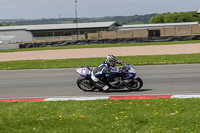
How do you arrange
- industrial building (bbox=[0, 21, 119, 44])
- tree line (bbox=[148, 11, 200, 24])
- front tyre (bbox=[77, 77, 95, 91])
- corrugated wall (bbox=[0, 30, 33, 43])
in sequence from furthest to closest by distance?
tree line (bbox=[148, 11, 200, 24]) → corrugated wall (bbox=[0, 30, 33, 43]) → industrial building (bbox=[0, 21, 119, 44]) → front tyre (bbox=[77, 77, 95, 91])

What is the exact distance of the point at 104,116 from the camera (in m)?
8.16

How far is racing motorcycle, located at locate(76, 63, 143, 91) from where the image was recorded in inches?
452

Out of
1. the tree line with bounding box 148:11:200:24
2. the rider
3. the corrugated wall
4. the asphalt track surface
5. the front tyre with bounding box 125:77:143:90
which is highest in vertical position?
the tree line with bounding box 148:11:200:24

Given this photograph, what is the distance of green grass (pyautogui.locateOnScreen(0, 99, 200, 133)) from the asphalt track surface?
198 centimetres

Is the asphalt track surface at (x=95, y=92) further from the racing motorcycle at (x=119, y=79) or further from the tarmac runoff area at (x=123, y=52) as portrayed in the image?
the tarmac runoff area at (x=123, y=52)

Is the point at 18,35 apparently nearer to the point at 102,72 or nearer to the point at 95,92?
the point at 95,92

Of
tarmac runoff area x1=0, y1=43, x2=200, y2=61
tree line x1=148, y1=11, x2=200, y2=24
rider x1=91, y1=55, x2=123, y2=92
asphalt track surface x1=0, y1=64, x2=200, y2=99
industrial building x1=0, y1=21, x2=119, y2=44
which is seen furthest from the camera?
tree line x1=148, y1=11, x2=200, y2=24

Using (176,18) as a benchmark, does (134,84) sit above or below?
below

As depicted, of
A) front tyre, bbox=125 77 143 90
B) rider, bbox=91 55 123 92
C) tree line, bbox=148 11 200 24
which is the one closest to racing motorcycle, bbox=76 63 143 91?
front tyre, bbox=125 77 143 90

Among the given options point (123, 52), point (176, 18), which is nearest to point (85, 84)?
point (123, 52)

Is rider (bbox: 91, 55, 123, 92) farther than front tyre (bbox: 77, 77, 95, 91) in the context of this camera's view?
No

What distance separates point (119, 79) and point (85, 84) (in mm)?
1433

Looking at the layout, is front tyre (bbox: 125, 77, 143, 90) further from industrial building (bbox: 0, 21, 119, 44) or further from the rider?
industrial building (bbox: 0, 21, 119, 44)

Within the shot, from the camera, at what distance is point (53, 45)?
154 feet
